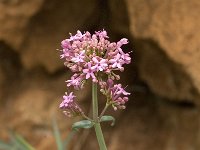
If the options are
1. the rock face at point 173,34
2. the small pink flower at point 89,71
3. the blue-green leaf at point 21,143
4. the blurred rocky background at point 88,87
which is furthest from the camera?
the blurred rocky background at point 88,87

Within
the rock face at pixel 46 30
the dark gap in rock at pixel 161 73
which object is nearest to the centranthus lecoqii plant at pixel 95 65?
the dark gap in rock at pixel 161 73

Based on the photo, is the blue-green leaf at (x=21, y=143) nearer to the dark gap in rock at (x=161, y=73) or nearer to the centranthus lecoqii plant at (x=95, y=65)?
the dark gap in rock at (x=161, y=73)

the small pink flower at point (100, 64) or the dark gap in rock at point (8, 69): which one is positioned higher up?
the dark gap in rock at point (8, 69)

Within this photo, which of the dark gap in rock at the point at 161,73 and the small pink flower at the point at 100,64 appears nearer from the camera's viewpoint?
the small pink flower at the point at 100,64

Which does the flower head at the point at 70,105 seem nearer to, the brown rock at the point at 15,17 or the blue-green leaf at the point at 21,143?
the blue-green leaf at the point at 21,143

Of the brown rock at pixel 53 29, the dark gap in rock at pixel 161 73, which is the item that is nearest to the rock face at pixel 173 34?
the dark gap in rock at pixel 161 73

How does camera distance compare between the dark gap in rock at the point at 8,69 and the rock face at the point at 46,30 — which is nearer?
the rock face at the point at 46,30

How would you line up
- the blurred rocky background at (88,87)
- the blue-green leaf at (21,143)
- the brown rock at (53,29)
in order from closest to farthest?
the blue-green leaf at (21,143) < the blurred rocky background at (88,87) < the brown rock at (53,29)

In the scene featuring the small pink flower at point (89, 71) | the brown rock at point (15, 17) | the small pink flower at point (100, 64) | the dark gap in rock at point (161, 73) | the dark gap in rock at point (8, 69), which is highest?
the brown rock at point (15, 17)
